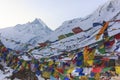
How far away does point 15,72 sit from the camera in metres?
35.9

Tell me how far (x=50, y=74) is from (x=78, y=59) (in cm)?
446

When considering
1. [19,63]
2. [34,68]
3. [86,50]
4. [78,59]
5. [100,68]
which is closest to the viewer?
[86,50]

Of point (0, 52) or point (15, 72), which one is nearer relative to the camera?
→ point (15, 72)

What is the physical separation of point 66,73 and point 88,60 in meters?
3.53

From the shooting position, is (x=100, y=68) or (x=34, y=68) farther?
(x=34, y=68)

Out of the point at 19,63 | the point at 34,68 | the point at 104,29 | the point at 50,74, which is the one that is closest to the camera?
the point at 104,29

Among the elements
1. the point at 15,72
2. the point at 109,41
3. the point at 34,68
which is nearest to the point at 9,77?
the point at 15,72

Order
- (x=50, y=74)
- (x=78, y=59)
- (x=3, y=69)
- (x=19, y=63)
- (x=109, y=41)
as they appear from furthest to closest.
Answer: (x=3, y=69) < (x=19, y=63) < (x=50, y=74) < (x=78, y=59) < (x=109, y=41)

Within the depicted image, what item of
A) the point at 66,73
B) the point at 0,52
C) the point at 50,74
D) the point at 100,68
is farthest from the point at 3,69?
the point at 100,68

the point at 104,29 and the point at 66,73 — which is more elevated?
the point at 104,29

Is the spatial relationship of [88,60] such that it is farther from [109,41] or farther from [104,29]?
[104,29]

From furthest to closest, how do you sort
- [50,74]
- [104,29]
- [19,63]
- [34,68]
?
[19,63] → [34,68] → [50,74] → [104,29]

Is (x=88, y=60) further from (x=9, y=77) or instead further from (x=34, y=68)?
(x=9, y=77)

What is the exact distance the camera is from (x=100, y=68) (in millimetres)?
23453
